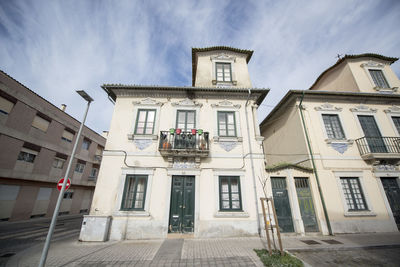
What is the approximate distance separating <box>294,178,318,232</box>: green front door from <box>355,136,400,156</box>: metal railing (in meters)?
4.23

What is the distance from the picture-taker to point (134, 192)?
8.10m

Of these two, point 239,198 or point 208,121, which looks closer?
point 239,198

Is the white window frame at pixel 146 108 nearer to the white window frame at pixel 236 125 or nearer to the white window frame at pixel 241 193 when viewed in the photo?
the white window frame at pixel 236 125

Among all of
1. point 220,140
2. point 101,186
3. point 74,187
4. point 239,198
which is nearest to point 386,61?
point 220,140

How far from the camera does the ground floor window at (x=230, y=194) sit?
809 cm

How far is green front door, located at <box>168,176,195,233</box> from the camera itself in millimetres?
7797

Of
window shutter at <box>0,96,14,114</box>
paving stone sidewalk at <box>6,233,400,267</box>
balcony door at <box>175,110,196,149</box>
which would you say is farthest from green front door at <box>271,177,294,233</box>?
window shutter at <box>0,96,14,114</box>

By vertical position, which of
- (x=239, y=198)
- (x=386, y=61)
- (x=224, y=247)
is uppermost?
(x=386, y=61)

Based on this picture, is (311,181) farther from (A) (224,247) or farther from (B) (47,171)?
(B) (47,171)

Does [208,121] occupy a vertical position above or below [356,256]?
above

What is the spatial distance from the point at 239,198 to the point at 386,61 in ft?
55.2

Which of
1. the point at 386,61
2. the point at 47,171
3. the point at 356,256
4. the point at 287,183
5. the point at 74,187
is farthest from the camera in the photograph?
the point at 74,187

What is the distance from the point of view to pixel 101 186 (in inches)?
317

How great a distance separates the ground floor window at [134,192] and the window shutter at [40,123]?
12916 mm
